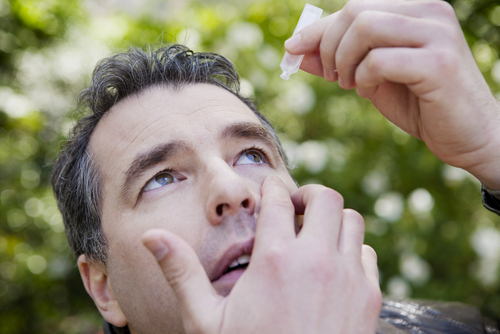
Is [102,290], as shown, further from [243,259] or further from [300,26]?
[300,26]

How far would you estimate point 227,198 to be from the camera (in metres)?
1.37

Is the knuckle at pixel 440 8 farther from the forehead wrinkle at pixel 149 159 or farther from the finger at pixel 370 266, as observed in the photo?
the forehead wrinkle at pixel 149 159

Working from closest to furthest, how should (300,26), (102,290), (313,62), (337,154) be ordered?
(300,26) < (313,62) < (102,290) < (337,154)

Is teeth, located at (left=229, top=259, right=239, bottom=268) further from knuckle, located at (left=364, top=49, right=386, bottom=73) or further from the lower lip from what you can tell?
knuckle, located at (left=364, top=49, right=386, bottom=73)

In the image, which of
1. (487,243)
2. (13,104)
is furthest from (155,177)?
(487,243)

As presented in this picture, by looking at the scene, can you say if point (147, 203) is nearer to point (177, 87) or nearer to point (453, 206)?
point (177, 87)

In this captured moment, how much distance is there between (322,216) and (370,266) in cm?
28

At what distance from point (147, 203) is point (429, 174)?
3006mm

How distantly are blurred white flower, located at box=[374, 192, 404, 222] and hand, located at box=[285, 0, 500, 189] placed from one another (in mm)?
1794

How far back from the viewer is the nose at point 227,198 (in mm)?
1376

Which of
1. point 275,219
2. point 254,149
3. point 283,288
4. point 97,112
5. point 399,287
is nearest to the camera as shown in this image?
point 283,288

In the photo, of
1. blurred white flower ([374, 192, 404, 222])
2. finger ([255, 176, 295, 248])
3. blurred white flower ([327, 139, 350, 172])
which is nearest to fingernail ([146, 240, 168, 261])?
finger ([255, 176, 295, 248])

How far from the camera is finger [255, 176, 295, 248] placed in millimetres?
1130

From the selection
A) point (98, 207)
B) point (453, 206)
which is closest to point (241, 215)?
point (98, 207)
